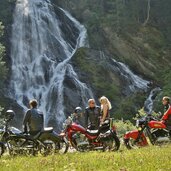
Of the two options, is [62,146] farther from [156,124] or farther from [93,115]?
[156,124]

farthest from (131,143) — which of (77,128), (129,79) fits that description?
(129,79)

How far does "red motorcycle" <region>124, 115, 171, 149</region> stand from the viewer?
13430 millimetres

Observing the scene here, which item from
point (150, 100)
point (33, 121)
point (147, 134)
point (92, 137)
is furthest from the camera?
point (150, 100)

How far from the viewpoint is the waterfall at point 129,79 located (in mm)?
39250

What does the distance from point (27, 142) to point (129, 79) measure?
91.6ft

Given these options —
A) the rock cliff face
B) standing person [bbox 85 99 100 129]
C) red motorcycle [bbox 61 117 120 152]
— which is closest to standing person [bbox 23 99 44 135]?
red motorcycle [bbox 61 117 120 152]

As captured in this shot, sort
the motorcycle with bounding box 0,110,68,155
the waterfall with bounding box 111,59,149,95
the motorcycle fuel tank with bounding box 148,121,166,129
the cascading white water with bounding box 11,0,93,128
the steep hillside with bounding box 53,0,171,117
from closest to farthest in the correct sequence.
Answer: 1. the motorcycle with bounding box 0,110,68,155
2. the motorcycle fuel tank with bounding box 148,121,166,129
3. the cascading white water with bounding box 11,0,93,128
4. the waterfall with bounding box 111,59,149,95
5. the steep hillside with bounding box 53,0,171,117

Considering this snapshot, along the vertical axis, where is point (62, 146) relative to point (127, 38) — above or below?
above

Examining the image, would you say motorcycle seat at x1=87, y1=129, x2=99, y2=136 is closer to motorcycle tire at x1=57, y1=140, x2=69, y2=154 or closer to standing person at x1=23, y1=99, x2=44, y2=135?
motorcycle tire at x1=57, y1=140, x2=69, y2=154

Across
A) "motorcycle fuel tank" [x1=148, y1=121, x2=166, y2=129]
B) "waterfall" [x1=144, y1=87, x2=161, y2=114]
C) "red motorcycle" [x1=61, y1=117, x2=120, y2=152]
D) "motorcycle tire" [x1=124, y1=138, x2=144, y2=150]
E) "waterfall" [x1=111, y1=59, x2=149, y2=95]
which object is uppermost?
"motorcycle fuel tank" [x1=148, y1=121, x2=166, y2=129]

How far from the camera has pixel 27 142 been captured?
12.6m

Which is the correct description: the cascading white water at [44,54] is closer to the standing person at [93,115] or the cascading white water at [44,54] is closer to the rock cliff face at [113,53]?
the rock cliff face at [113,53]

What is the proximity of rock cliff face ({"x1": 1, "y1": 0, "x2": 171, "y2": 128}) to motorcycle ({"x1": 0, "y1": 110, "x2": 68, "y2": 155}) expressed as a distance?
66.6 ft

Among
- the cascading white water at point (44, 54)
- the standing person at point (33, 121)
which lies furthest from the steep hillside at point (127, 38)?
the standing person at point (33, 121)
